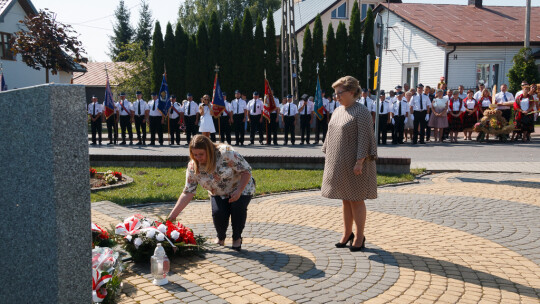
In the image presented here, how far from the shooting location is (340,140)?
5699mm

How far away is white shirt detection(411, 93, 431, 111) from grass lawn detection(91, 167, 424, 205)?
8046mm

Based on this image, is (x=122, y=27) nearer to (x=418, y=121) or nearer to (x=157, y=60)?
(x=157, y=60)

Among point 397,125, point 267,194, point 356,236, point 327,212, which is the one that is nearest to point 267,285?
point 356,236

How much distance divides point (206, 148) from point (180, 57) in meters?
25.7

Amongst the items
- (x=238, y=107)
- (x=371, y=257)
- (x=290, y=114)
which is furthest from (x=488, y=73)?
(x=371, y=257)

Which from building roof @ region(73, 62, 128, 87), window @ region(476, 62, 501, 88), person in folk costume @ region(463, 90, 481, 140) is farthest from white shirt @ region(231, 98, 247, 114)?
building roof @ region(73, 62, 128, 87)

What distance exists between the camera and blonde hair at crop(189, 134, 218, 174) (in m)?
5.29

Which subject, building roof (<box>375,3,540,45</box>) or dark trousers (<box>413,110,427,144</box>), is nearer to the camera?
dark trousers (<box>413,110,427,144</box>)

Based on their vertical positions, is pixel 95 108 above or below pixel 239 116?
above

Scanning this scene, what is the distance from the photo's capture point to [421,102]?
1952cm

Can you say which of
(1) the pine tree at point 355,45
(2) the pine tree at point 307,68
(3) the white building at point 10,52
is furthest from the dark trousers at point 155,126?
(1) the pine tree at point 355,45

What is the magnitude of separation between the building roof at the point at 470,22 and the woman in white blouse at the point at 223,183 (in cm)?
2714

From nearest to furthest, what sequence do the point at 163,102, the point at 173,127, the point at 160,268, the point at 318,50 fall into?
the point at 160,268
the point at 163,102
the point at 173,127
the point at 318,50

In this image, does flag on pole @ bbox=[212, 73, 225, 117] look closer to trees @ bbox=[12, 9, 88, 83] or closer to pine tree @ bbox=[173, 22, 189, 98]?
trees @ bbox=[12, 9, 88, 83]
